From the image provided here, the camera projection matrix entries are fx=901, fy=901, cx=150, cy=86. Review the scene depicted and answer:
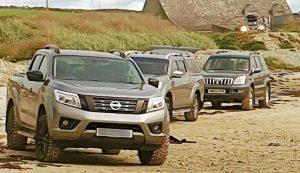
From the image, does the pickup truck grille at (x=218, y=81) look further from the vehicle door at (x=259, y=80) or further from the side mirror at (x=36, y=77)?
the side mirror at (x=36, y=77)

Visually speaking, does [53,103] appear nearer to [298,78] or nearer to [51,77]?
[51,77]

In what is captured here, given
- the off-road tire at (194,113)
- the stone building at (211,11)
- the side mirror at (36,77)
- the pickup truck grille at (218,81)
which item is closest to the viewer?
the side mirror at (36,77)

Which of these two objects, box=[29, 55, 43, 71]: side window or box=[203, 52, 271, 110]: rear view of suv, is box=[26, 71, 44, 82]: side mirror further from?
box=[203, 52, 271, 110]: rear view of suv

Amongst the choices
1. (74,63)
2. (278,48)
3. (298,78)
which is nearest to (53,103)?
(74,63)

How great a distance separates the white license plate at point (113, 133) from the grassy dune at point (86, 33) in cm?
3275

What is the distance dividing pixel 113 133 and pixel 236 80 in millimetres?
14930

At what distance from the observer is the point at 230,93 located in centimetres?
2742

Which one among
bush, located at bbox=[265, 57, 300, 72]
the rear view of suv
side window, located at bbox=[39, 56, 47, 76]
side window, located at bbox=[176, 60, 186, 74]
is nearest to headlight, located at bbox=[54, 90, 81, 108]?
side window, located at bbox=[39, 56, 47, 76]

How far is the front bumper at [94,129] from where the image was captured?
1297 centimetres

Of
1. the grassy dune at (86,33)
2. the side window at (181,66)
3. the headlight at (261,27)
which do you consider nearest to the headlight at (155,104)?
the side window at (181,66)

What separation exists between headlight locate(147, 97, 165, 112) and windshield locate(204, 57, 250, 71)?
14.9m

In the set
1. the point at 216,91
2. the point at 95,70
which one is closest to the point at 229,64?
the point at 216,91

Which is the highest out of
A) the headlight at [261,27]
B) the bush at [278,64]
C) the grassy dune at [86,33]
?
the grassy dune at [86,33]

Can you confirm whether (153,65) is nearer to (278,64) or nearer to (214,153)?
(214,153)
